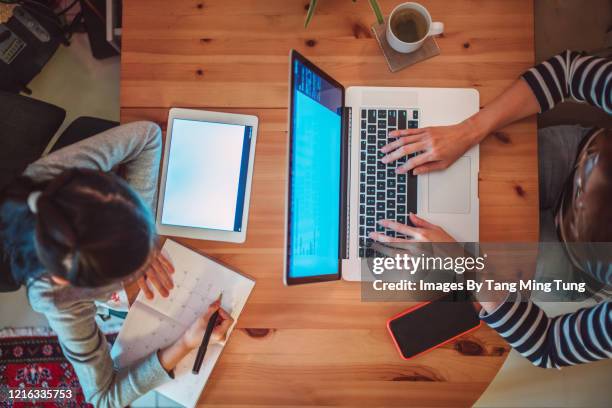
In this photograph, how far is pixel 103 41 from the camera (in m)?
1.54

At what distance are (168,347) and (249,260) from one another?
Answer: 247mm

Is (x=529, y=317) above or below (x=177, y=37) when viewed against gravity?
below

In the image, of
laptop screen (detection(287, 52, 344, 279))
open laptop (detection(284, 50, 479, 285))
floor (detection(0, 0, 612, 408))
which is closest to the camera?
laptop screen (detection(287, 52, 344, 279))

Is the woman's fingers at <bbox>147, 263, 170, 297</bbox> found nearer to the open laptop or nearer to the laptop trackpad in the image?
the open laptop

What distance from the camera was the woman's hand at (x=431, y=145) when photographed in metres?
0.93

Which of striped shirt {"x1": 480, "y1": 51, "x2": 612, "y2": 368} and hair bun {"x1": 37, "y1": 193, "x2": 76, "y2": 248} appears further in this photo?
striped shirt {"x1": 480, "y1": 51, "x2": 612, "y2": 368}

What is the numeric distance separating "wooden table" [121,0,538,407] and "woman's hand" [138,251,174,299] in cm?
10

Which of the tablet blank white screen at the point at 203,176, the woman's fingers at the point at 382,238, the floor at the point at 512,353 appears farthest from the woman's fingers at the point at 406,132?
the floor at the point at 512,353

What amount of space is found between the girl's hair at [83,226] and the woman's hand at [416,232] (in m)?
0.47

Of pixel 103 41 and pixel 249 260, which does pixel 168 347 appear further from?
pixel 103 41

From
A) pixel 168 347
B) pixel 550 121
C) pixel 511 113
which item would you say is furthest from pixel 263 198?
pixel 550 121

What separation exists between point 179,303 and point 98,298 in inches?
6.5

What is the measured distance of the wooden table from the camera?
0.94 meters

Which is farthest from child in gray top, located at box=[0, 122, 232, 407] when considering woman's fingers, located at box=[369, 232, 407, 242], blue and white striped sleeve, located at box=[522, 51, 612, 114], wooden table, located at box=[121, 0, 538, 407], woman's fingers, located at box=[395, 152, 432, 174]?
blue and white striped sleeve, located at box=[522, 51, 612, 114]
